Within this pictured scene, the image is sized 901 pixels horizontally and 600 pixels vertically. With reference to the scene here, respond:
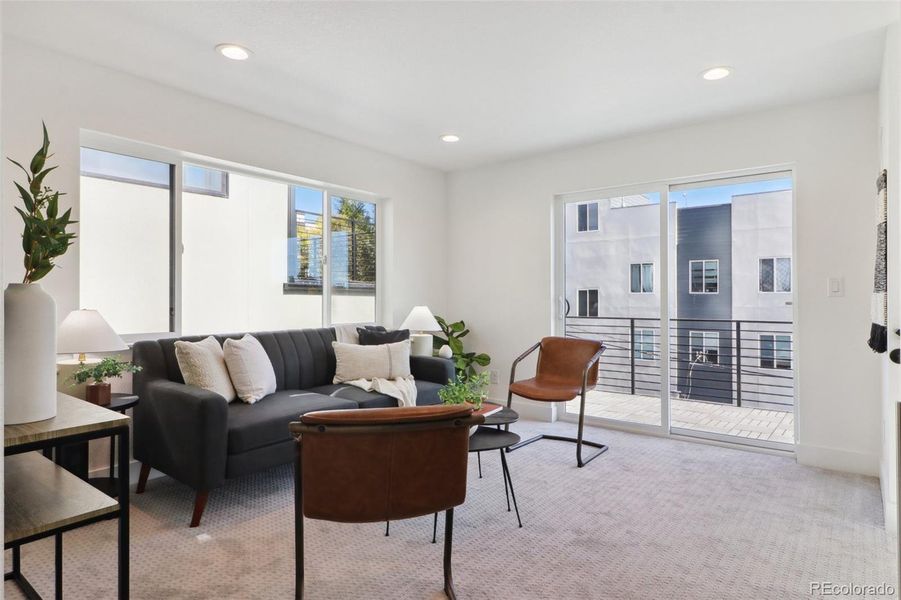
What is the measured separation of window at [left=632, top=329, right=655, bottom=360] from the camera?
442cm

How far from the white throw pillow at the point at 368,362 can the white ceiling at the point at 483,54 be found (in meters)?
1.73

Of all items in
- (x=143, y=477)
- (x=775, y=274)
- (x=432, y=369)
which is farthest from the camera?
(x=432, y=369)

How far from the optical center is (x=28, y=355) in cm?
142

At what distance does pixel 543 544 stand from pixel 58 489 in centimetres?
193

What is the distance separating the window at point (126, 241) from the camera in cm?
316

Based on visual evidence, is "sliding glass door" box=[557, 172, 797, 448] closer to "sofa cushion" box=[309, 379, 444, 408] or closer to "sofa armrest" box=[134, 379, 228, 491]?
"sofa cushion" box=[309, 379, 444, 408]

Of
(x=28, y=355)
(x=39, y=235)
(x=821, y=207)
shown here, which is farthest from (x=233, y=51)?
(x=821, y=207)

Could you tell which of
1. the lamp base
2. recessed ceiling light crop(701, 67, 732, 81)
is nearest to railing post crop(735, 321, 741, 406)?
recessed ceiling light crop(701, 67, 732, 81)

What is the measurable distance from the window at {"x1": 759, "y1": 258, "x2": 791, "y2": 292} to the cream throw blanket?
2723 mm

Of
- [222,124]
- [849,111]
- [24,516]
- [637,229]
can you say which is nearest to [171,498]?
[24,516]

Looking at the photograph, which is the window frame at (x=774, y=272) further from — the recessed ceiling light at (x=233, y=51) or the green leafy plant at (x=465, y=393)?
the recessed ceiling light at (x=233, y=51)

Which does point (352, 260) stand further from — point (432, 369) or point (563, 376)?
point (563, 376)

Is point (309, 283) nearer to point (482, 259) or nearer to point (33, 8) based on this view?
point (482, 259)

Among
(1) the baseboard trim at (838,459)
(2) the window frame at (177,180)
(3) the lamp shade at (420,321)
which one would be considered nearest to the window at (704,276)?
(1) the baseboard trim at (838,459)
